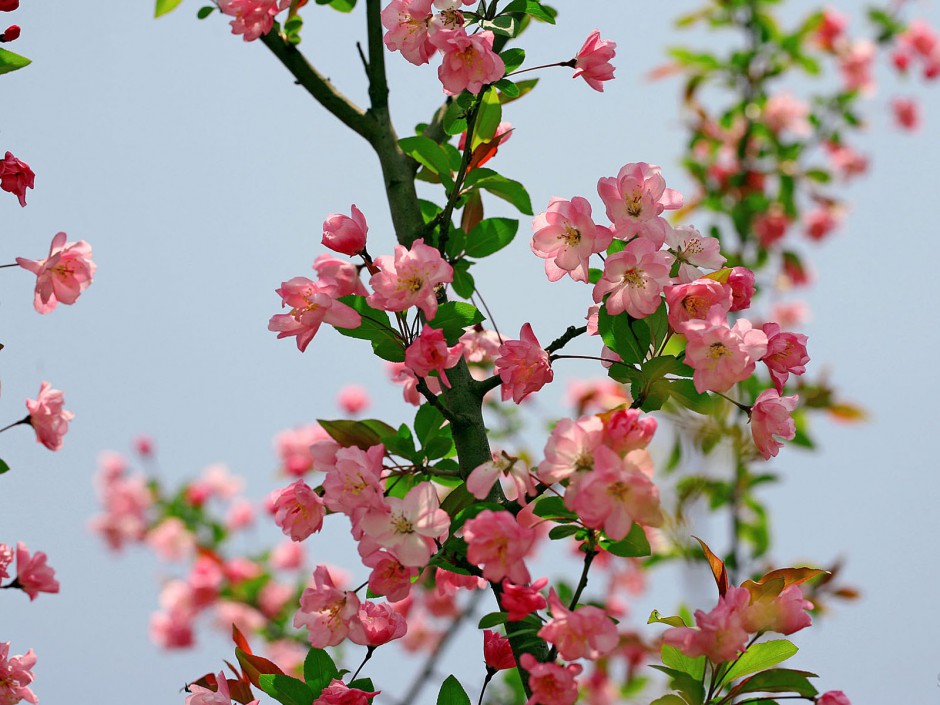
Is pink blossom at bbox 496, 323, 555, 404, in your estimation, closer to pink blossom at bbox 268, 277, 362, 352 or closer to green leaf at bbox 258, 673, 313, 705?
pink blossom at bbox 268, 277, 362, 352

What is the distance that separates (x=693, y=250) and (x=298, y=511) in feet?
1.73

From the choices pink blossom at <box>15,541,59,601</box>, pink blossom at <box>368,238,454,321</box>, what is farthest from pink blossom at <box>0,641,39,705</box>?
pink blossom at <box>368,238,454,321</box>

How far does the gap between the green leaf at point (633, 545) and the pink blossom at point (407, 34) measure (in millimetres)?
578

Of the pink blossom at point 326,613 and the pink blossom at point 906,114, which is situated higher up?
the pink blossom at point 906,114

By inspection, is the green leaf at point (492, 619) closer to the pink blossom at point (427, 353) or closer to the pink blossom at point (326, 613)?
the pink blossom at point (326, 613)

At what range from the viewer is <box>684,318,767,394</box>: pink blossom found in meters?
0.93

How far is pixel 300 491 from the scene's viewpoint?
102 centimetres

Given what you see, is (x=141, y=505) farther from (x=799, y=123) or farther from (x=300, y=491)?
(x=300, y=491)

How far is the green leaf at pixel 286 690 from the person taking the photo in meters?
1.04

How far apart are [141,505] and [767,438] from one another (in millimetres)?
3905

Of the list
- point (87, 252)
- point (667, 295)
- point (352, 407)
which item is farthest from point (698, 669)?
point (352, 407)

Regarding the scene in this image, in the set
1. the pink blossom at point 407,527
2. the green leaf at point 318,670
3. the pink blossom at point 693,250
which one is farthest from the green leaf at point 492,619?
Result: the pink blossom at point 693,250

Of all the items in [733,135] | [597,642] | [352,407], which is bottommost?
[597,642]

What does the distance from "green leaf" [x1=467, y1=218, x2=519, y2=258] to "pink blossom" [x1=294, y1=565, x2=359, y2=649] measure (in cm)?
44
